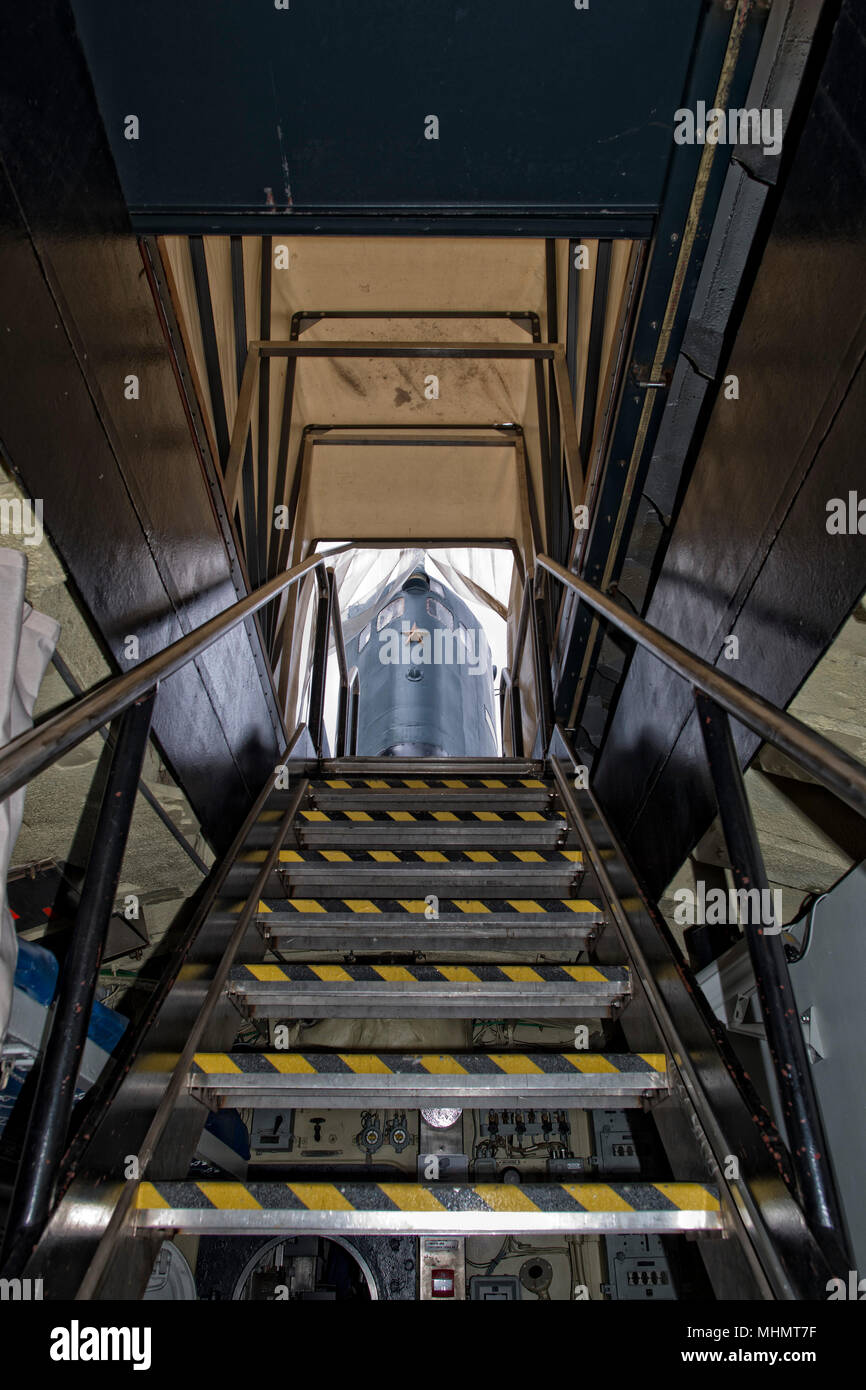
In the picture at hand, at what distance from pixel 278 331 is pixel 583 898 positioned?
3.54 meters

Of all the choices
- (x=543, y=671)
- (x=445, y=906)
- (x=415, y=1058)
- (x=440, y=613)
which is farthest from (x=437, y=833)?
(x=440, y=613)

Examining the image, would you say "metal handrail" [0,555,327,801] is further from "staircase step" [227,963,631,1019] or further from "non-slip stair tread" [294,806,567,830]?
"non-slip stair tread" [294,806,567,830]

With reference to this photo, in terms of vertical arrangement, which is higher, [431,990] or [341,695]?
[341,695]

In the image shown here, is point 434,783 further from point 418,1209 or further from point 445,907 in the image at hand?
point 418,1209

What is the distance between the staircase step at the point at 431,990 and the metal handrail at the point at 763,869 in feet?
1.99

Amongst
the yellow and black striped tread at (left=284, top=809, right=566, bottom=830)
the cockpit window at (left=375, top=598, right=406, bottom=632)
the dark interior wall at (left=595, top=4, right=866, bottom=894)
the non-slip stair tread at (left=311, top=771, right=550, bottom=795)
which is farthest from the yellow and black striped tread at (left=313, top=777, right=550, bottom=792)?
the cockpit window at (left=375, top=598, right=406, bottom=632)

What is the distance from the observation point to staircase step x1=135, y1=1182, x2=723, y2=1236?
1.54m

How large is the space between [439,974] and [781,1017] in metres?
0.85

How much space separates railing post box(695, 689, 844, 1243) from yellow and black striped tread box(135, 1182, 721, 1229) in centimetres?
27

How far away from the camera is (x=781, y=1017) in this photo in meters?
1.46

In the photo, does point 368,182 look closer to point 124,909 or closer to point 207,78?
point 207,78

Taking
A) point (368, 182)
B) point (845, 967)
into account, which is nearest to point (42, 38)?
point (368, 182)

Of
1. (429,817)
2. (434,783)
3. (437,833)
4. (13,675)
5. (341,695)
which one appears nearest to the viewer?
(13,675)

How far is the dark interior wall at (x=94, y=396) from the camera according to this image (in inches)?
68.9
